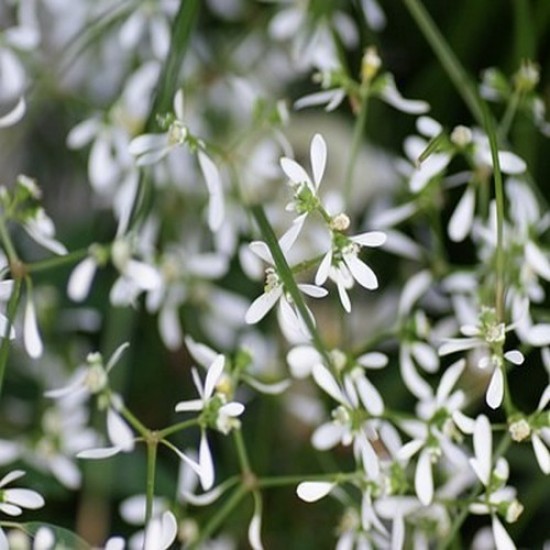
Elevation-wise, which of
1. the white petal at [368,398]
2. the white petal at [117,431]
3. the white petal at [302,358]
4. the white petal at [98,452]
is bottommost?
the white petal at [368,398]

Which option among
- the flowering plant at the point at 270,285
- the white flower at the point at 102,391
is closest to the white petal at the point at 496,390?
the flowering plant at the point at 270,285

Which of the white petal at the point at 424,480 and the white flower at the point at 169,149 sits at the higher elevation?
the white flower at the point at 169,149

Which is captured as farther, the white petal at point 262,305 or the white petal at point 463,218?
the white petal at point 463,218

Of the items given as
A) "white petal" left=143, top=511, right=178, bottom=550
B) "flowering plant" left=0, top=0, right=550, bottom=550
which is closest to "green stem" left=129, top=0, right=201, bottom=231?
"flowering plant" left=0, top=0, right=550, bottom=550

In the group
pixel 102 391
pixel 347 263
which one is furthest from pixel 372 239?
pixel 102 391

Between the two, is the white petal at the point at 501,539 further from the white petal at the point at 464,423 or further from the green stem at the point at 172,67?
the green stem at the point at 172,67

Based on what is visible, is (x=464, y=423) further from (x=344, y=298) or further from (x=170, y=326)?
(x=170, y=326)

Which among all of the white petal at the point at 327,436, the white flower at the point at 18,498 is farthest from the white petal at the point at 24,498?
the white petal at the point at 327,436

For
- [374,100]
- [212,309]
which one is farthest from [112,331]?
[374,100]
